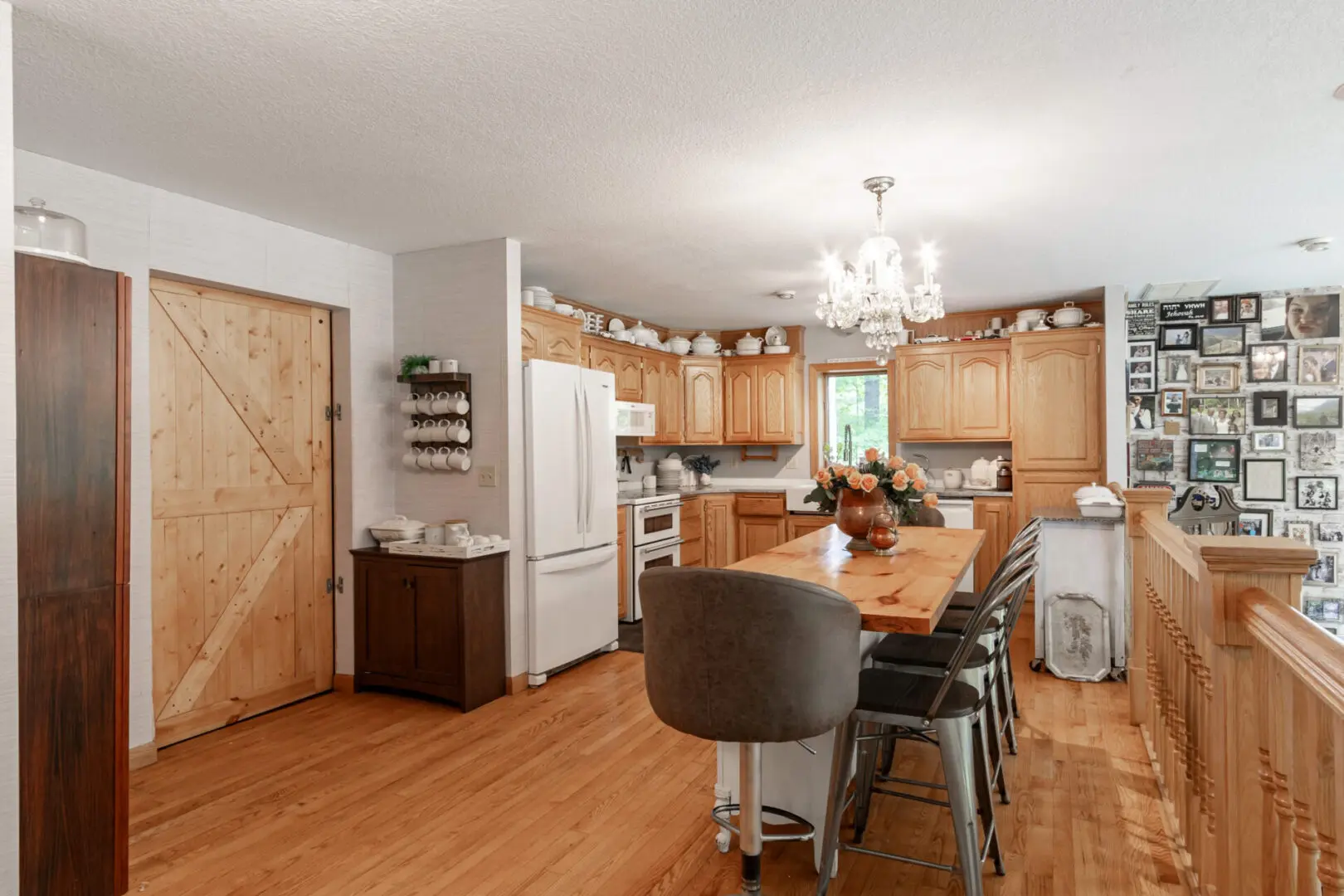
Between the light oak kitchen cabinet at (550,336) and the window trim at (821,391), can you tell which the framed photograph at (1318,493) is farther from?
the light oak kitchen cabinet at (550,336)

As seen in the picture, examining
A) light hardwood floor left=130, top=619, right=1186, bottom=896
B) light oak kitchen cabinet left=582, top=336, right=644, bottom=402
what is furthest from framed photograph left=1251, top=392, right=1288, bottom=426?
light oak kitchen cabinet left=582, top=336, right=644, bottom=402

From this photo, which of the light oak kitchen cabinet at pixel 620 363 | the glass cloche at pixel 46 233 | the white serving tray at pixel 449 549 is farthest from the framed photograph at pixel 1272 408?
the glass cloche at pixel 46 233

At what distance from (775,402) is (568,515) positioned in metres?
3.15

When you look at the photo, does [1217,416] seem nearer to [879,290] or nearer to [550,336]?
[879,290]

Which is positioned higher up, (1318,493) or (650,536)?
(1318,493)

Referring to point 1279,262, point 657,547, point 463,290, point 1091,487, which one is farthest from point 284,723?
point 1279,262

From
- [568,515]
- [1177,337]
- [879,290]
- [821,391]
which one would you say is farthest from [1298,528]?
[568,515]

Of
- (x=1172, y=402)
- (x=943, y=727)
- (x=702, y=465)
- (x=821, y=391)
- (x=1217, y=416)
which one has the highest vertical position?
(x=821, y=391)

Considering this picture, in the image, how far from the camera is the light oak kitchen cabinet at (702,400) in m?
7.19

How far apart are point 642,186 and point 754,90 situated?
0.98 metres

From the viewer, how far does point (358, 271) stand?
14.3 feet

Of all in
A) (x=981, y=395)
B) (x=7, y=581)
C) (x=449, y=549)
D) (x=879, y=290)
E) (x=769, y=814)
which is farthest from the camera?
(x=981, y=395)

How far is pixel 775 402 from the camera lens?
7145 millimetres

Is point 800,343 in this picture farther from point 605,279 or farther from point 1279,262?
point 1279,262
